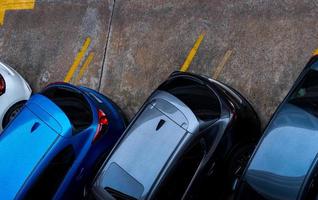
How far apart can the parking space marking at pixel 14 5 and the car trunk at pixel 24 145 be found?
4.00 m

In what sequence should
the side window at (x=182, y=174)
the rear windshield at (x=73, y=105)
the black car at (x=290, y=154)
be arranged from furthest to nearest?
the rear windshield at (x=73, y=105) → the side window at (x=182, y=174) → the black car at (x=290, y=154)

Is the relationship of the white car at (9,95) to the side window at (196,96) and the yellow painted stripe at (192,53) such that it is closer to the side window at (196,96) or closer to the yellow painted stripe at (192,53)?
the yellow painted stripe at (192,53)

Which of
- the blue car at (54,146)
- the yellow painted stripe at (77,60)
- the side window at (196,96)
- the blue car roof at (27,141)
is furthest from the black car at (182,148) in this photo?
the yellow painted stripe at (77,60)

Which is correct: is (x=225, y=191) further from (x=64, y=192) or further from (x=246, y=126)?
(x=64, y=192)

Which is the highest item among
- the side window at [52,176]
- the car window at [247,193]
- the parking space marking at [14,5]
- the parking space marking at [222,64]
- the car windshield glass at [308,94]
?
the car windshield glass at [308,94]

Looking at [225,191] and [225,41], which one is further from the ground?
[225,41]

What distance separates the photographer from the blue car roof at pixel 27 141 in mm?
6750

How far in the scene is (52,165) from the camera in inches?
A: 268

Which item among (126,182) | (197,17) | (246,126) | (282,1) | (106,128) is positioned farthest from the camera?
(197,17)

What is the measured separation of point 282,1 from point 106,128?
3.33 metres

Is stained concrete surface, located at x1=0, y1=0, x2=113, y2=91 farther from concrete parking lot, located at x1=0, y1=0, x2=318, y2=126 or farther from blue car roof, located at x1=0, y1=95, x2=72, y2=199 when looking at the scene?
blue car roof, located at x1=0, y1=95, x2=72, y2=199

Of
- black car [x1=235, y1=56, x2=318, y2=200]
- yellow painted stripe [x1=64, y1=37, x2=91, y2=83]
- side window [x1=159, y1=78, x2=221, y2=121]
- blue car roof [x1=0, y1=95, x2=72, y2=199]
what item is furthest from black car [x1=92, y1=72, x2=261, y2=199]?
yellow painted stripe [x1=64, y1=37, x2=91, y2=83]

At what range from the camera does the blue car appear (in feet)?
22.1

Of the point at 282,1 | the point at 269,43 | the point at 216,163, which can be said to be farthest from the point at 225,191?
the point at 282,1
